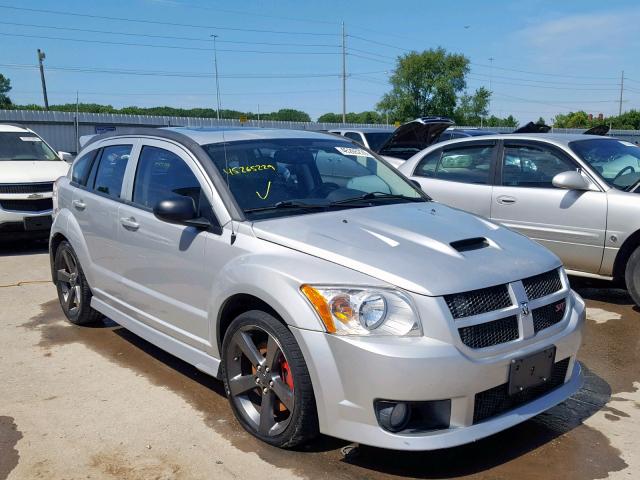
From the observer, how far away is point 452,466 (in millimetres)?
3125

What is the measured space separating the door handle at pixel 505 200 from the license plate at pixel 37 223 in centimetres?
614

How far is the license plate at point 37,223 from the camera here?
8711 millimetres

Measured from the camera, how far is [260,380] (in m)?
3.33

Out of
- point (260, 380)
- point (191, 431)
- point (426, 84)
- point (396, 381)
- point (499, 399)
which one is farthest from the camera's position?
→ point (426, 84)

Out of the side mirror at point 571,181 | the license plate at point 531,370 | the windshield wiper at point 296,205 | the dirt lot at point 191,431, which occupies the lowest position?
the dirt lot at point 191,431

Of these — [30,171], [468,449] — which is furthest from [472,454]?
[30,171]

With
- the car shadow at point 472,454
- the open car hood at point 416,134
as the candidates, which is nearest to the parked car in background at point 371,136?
the open car hood at point 416,134

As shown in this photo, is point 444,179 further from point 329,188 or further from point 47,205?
point 47,205

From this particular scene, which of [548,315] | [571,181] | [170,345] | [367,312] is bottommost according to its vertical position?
[170,345]

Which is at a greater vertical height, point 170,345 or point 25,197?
point 25,197

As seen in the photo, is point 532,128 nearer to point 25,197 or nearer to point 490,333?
point 490,333

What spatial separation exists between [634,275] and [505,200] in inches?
57.0

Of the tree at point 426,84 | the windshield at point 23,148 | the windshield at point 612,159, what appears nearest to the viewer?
the windshield at point 612,159

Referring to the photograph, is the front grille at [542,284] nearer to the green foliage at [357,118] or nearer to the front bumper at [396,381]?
the front bumper at [396,381]
